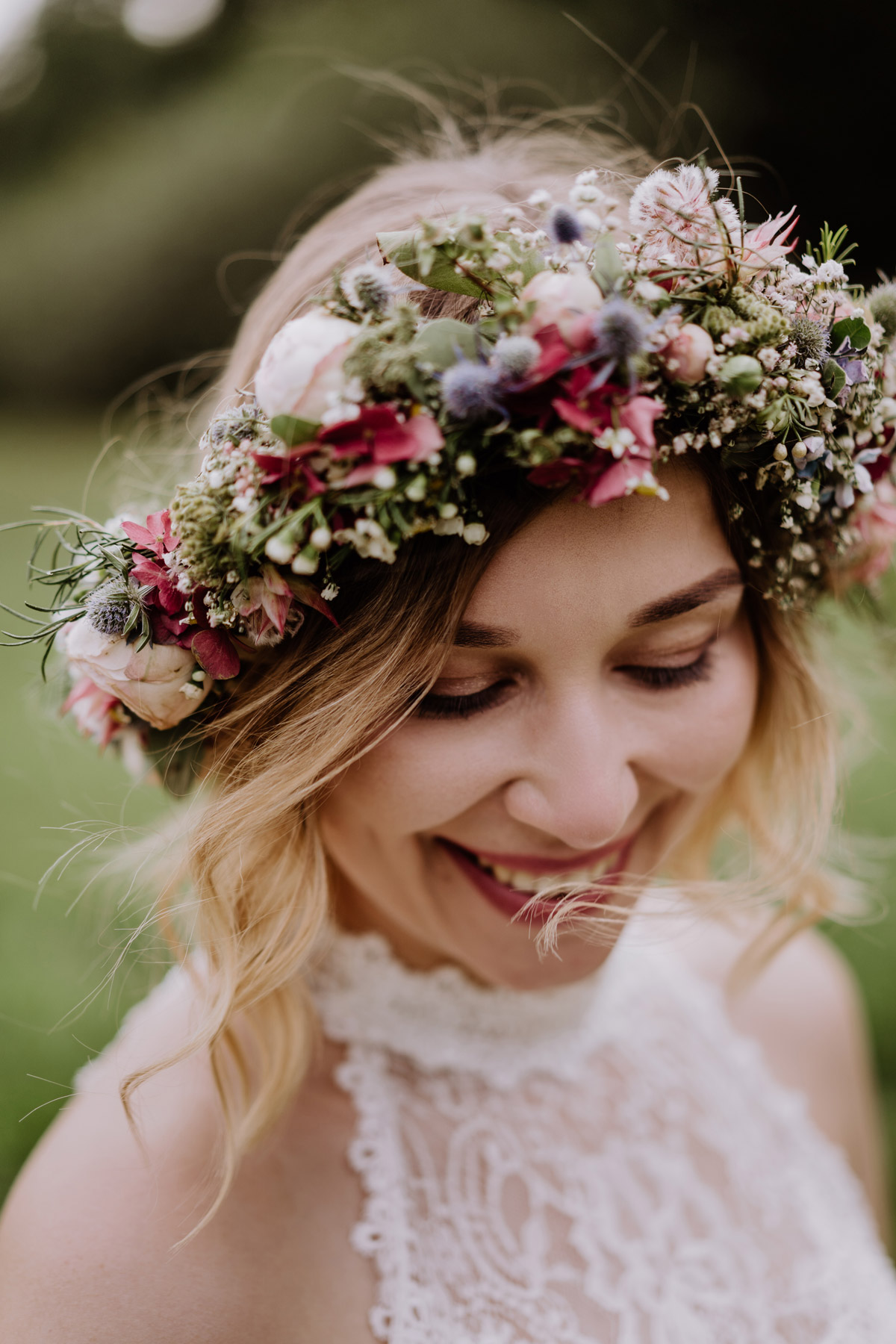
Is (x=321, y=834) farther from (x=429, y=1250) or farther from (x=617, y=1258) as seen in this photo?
(x=617, y=1258)

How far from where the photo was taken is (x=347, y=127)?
33.6 feet

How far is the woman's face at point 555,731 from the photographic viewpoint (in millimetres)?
1287

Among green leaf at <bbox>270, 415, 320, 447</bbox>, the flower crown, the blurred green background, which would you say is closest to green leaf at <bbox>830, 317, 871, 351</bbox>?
the flower crown

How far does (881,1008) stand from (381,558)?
3.09 m

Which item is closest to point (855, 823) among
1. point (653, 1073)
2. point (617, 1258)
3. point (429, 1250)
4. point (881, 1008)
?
point (881, 1008)

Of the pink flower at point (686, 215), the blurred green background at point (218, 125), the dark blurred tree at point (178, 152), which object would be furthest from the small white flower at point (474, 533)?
the dark blurred tree at point (178, 152)

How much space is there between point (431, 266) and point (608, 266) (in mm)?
209

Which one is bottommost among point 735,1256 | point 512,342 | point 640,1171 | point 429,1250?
point 735,1256

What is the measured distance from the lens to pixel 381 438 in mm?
1136

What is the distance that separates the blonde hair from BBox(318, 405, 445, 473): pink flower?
0.15 meters

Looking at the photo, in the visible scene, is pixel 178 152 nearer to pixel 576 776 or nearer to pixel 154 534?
pixel 154 534

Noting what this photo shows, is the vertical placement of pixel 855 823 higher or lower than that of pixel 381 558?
lower

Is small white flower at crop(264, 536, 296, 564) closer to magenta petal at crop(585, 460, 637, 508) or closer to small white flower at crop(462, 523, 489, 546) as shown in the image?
small white flower at crop(462, 523, 489, 546)

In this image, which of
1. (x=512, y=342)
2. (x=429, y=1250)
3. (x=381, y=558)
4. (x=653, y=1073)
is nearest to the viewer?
(x=512, y=342)
